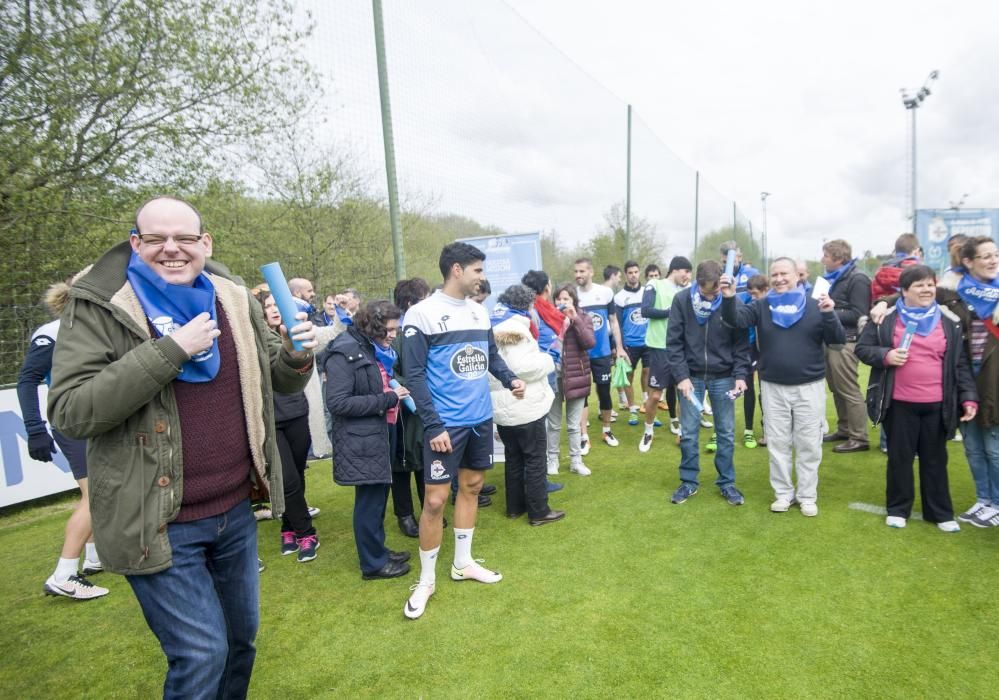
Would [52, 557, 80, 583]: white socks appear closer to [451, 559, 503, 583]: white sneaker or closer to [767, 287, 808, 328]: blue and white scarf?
[451, 559, 503, 583]: white sneaker

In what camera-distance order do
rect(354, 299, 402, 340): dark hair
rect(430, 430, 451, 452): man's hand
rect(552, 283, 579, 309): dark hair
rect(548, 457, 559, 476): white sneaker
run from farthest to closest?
rect(548, 457, 559, 476): white sneaker < rect(552, 283, 579, 309): dark hair < rect(354, 299, 402, 340): dark hair < rect(430, 430, 451, 452): man's hand

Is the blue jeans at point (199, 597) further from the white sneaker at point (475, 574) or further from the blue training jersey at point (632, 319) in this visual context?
the blue training jersey at point (632, 319)

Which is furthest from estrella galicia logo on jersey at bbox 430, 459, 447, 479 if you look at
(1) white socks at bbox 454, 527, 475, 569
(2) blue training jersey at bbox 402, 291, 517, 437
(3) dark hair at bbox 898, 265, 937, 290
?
(3) dark hair at bbox 898, 265, 937, 290

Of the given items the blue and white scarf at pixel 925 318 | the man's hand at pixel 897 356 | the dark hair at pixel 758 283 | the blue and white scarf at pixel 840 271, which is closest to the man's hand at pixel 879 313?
the blue and white scarf at pixel 925 318

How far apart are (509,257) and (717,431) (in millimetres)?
3079

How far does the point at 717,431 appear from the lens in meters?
4.47

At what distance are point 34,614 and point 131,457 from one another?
312cm

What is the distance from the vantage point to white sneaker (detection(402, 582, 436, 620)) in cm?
311

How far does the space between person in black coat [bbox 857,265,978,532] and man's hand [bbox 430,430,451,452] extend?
3145 mm

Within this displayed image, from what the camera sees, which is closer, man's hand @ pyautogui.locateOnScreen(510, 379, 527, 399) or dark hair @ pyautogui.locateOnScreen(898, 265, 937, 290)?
man's hand @ pyautogui.locateOnScreen(510, 379, 527, 399)

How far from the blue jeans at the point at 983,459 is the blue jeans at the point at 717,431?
→ 1588mm

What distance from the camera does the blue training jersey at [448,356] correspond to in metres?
3.06

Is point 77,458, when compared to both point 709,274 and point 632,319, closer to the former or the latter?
point 709,274

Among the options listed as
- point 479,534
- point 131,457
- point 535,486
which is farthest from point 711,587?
point 131,457
